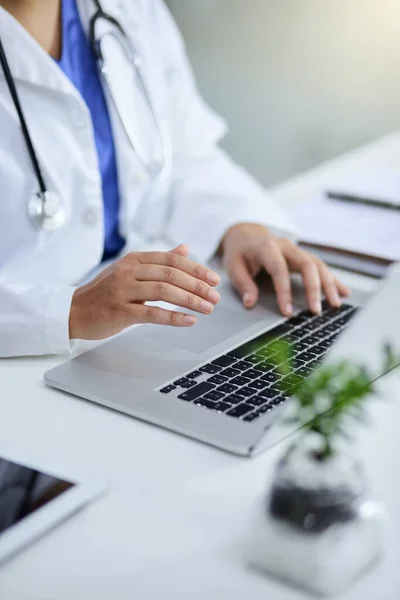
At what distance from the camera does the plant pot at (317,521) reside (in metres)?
0.60

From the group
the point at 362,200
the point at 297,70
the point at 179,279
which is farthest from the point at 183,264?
the point at 297,70

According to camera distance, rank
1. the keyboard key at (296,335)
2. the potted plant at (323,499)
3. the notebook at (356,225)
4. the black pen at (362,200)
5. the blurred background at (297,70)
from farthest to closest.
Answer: the blurred background at (297,70) → the black pen at (362,200) → the notebook at (356,225) → the keyboard key at (296,335) → the potted plant at (323,499)

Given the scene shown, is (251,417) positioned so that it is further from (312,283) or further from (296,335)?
(312,283)

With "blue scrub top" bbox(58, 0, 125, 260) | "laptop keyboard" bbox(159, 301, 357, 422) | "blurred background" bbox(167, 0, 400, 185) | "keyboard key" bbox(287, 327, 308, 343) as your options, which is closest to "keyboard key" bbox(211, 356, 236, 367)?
"laptop keyboard" bbox(159, 301, 357, 422)

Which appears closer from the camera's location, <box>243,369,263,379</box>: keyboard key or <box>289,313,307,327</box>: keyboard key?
<box>243,369,263,379</box>: keyboard key

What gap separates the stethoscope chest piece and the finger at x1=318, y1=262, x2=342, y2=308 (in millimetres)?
387

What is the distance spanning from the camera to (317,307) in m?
1.10

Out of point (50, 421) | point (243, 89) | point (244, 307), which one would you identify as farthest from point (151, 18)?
point (243, 89)

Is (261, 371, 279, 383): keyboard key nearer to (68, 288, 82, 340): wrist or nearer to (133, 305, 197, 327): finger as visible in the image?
(133, 305, 197, 327): finger

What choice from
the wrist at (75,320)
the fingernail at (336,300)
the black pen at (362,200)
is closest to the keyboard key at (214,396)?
the wrist at (75,320)

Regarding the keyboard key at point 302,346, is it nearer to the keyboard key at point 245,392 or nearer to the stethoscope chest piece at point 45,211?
the keyboard key at point 245,392

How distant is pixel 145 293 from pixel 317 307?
27 centimetres

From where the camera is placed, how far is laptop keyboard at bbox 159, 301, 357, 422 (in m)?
0.85

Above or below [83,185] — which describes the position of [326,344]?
below
